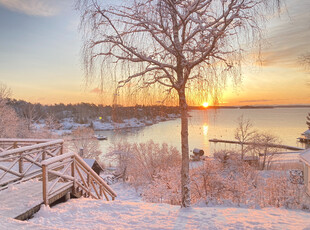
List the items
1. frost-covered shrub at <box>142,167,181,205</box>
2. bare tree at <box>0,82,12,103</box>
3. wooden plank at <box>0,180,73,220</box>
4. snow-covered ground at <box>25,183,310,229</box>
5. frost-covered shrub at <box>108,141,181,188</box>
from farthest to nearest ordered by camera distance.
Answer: frost-covered shrub at <box>108,141,181,188</box> → bare tree at <box>0,82,12,103</box> → frost-covered shrub at <box>142,167,181,205</box> → snow-covered ground at <box>25,183,310,229</box> → wooden plank at <box>0,180,73,220</box>

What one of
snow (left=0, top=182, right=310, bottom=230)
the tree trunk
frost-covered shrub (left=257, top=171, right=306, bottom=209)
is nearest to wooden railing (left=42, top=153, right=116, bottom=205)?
snow (left=0, top=182, right=310, bottom=230)

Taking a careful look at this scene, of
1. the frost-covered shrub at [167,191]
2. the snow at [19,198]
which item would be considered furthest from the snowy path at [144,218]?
the frost-covered shrub at [167,191]

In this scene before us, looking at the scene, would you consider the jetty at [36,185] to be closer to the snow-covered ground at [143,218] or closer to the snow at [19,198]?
the snow at [19,198]

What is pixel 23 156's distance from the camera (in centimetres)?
648

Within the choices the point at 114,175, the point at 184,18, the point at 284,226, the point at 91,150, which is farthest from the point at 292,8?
the point at 91,150

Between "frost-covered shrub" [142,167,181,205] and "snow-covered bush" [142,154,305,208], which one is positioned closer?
"snow-covered bush" [142,154,305,208]

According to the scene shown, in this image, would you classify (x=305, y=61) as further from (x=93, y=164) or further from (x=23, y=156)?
(x=93, y=164)

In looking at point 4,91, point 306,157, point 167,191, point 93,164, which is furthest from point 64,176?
point 4,91

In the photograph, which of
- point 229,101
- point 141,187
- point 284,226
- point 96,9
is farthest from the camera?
point 141,187

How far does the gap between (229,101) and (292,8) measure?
9.39ft

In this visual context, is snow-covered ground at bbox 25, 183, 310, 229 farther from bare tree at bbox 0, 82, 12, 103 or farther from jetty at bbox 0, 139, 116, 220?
bare tree at bbox 0, 82, 12, 103

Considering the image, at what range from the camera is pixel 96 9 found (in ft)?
19.4

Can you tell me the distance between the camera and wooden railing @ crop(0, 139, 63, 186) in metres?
5.99

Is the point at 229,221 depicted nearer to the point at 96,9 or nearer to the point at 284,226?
the point at 284,226
